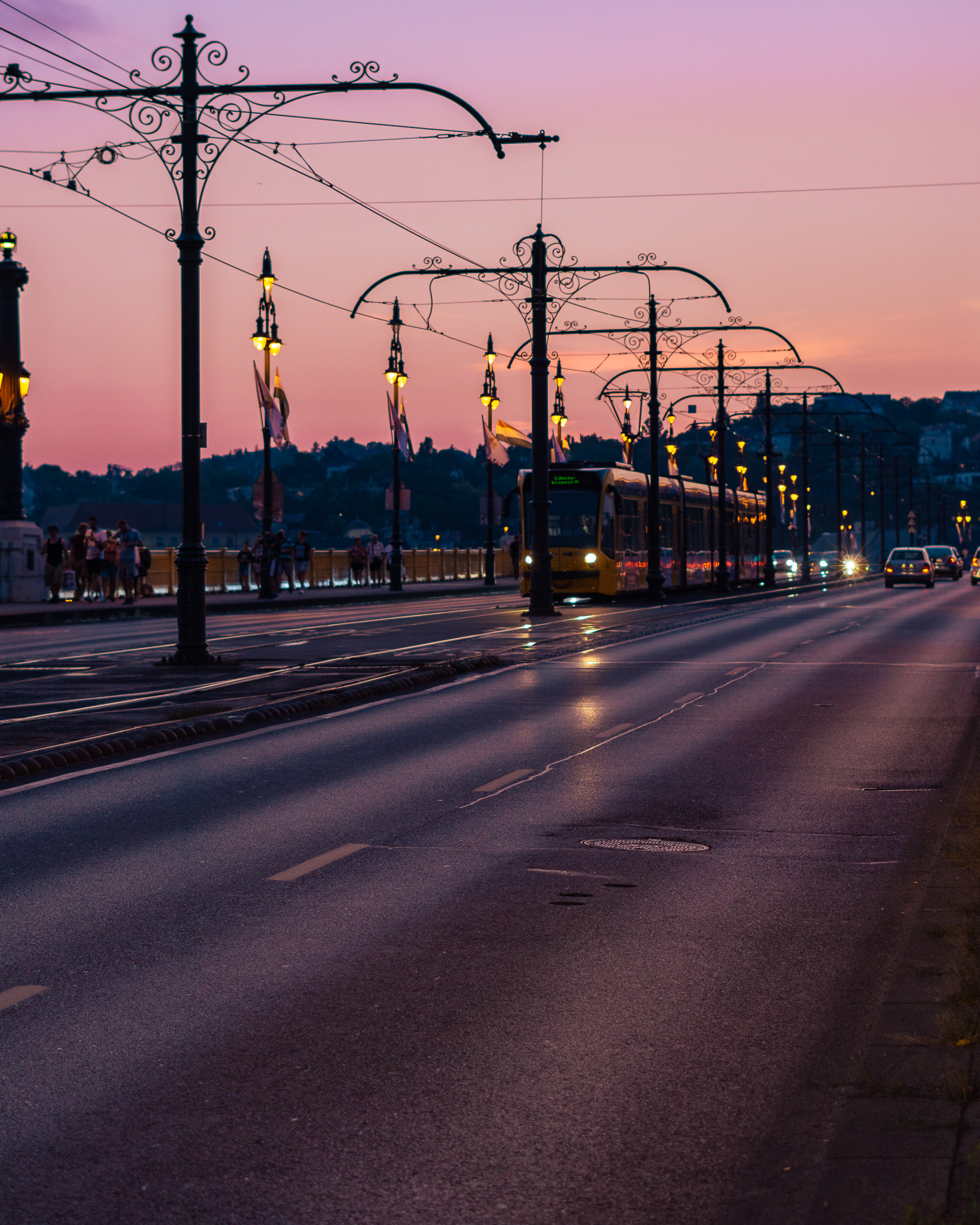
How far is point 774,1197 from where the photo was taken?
402 cm

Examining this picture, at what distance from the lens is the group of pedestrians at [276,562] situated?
45.7m

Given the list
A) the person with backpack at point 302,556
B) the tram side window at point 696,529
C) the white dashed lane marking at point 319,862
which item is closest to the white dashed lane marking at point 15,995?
the white dashed lane marking at point 319,862

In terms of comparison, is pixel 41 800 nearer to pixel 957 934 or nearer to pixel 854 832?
pixel 854 832

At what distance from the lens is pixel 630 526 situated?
46.2 metres

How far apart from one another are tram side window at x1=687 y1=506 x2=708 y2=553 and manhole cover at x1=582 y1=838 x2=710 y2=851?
46.2 metres

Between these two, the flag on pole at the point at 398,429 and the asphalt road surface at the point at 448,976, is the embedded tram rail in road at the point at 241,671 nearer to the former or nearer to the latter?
the asphalt road surface at the point at 448,976

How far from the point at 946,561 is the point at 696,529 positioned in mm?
31930

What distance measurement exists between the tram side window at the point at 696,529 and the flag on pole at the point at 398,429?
9.63 metres

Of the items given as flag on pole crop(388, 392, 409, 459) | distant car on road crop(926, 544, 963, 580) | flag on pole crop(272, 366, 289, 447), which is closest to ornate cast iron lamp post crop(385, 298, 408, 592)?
flag on pole crop(388, 392, 409, 459)

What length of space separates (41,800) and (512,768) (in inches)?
134

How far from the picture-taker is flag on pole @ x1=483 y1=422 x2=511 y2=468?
5381 centimetres

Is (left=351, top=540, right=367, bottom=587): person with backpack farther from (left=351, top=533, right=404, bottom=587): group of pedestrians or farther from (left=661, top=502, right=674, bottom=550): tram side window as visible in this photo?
(left=661, top=502, right=674, bottom=550): tram side window

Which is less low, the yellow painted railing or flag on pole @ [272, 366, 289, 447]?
flag on pole @ [272, 366, 289, 447]

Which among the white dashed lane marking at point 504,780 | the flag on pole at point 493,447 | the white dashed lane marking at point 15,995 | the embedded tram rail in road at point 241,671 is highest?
the flag on pole at point 493,447
